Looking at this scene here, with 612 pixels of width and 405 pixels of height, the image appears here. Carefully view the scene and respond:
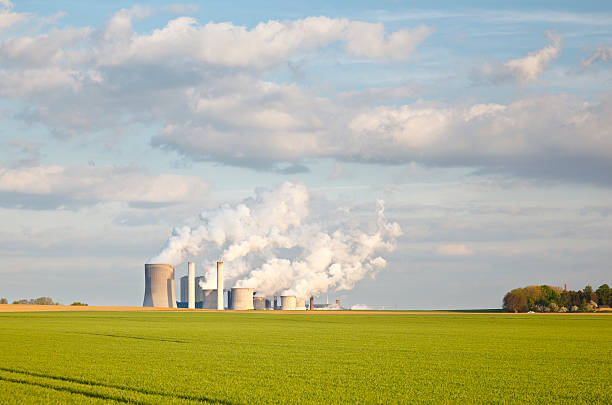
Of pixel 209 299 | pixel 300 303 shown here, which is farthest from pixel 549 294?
pixel 209 299

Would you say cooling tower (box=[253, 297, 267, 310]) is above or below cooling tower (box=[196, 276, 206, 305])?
below

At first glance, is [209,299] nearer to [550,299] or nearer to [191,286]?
[191,286]

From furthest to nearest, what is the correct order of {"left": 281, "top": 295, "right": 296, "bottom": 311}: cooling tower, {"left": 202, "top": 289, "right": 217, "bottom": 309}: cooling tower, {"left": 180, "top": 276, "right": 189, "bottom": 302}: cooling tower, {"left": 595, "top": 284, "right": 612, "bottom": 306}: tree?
{"left": 281, "top": 295, "right": 296, "bottom": 311}: cooling tower
{"left": 180, "top": 276, "right": 189, "bottom": 302}: cooling tower
{"left": 202, "top": 289, "right": 217, "bottom": 309}: cooling tower
{"left": 595, "top": 284, "right": 612, "bottom": 306}: tree

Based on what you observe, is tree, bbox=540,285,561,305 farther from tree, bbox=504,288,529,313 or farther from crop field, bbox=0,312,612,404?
crop field, bbox=0,312,612,404

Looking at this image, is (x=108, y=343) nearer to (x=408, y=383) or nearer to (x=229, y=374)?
(x=229, y=374)

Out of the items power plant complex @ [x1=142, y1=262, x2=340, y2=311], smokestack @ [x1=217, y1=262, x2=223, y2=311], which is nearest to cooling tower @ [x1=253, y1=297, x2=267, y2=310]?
power plant complex @ [x1=142, y1=262, x2=340, y2=311]

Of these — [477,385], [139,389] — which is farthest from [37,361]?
[477,385]

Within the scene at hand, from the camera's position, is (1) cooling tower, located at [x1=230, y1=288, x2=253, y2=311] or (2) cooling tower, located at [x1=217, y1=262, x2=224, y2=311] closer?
(1) cooling tower, located at [x1=230, y1=288, x2=253, y2=311]
